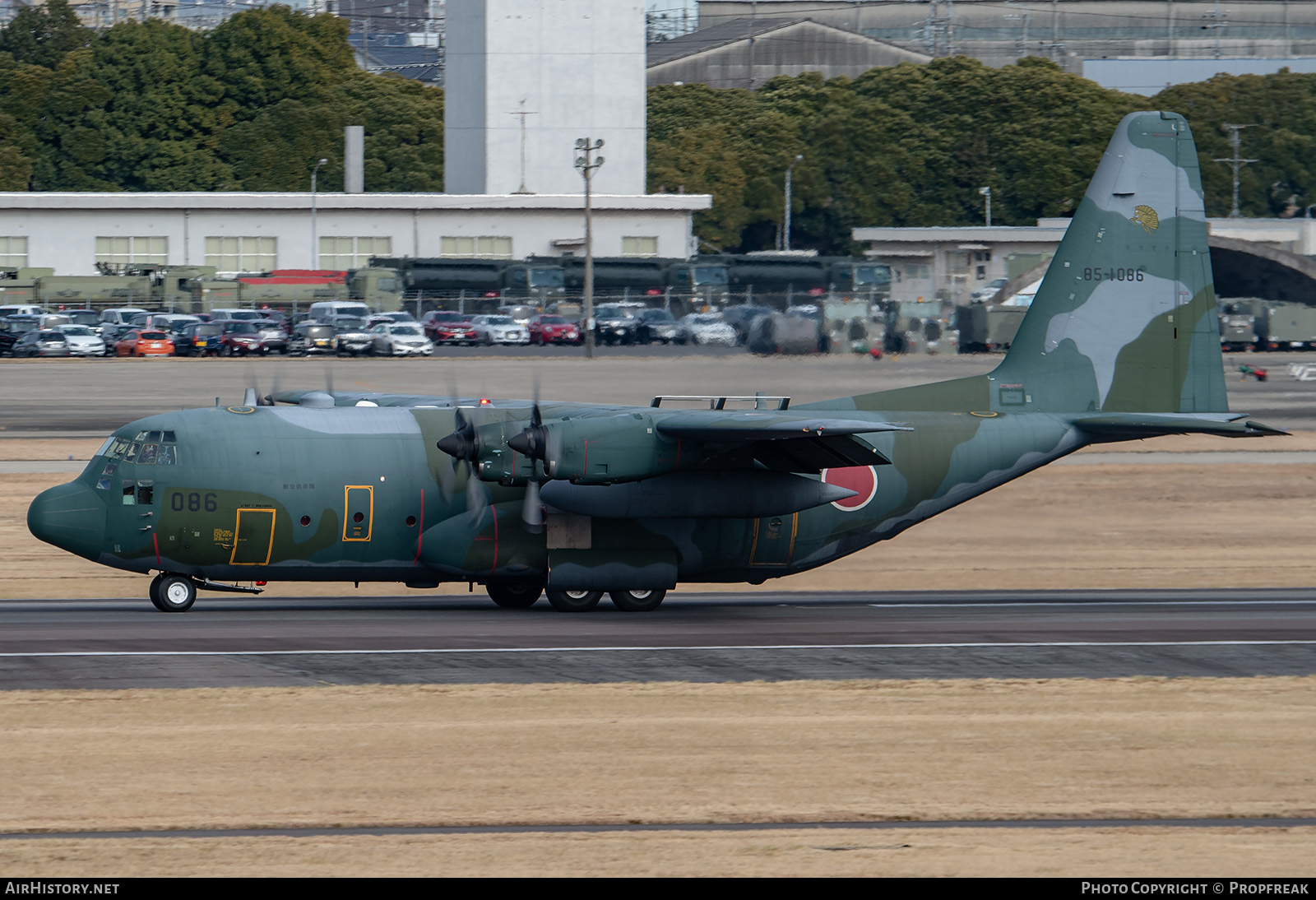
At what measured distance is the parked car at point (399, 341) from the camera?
81.8 m

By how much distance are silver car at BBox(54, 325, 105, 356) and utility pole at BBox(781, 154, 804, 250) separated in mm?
73783

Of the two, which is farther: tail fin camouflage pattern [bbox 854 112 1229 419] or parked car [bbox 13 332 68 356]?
parked car [bbox 13 332 68 356]

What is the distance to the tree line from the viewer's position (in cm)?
14212

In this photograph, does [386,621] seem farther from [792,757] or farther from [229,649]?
[792,757]

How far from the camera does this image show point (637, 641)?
26062 mm

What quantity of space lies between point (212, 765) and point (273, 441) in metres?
10.9


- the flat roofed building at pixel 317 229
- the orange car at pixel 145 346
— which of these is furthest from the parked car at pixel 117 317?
the flat roofed building at pixel 317 229

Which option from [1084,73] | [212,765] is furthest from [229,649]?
[1084,73]

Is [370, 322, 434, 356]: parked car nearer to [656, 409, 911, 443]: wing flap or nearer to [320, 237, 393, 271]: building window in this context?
[320, 237, 393, 271]: building window

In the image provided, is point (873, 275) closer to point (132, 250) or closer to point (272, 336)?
point (272, 336)

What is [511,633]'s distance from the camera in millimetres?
26594

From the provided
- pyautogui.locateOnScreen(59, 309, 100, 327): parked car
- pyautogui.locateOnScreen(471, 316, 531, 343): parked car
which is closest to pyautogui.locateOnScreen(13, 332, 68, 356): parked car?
pyautogui.locateOnScreen(59, 309, 100, 327): parked car

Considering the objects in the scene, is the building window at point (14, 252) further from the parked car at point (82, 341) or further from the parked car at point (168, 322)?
the parked car at point (82, 341)

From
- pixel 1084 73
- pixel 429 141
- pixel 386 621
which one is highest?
pixel 1084 73
